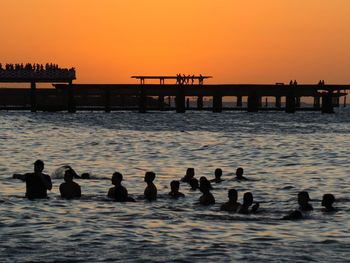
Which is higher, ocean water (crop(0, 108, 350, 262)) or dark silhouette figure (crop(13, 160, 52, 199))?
dark silhouette figure (crop(13, 160, 52, 199))

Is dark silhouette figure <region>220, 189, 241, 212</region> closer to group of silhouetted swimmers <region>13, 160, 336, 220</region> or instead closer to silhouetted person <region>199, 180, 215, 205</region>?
group of silhouetted swimmers <region>13, 160, 336, 220</region>

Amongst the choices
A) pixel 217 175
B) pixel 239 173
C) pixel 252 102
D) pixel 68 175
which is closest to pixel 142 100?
pixel 252 102

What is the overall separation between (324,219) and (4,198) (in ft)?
33.3

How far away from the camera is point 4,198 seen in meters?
28.1

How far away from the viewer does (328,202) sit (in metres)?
25.5

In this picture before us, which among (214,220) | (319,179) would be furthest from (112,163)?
(214,220)

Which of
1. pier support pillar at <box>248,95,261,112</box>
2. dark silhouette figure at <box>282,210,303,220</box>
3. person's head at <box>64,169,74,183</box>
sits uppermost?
person's head at <box>64,169,74,183</box>

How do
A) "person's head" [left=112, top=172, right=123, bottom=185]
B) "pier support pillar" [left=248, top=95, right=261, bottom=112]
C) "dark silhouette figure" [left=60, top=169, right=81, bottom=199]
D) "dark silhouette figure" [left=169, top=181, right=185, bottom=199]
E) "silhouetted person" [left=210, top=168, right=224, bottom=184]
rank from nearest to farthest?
"person's head" [left=112, top=172, right=123, bottom=185]
"dark silhouette figure" [left=60, top=169, right=81, bottom=199]
"dark silhouette figure" [left=169, top=181, right=185, bottom=199]
"silhouetted person" [left=210, top=168, right=224, bottom=184]
"pier support pillar" [left=248, top=95, right=261, bottom=112]

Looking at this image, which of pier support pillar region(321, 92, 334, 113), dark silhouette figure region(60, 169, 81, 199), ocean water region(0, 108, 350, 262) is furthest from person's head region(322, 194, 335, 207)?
pier support pillar region(321, 92, 334, 113)

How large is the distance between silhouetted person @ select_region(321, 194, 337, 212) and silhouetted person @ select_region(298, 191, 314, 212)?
0.46 metres

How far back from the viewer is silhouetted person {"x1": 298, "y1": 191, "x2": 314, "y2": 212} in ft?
81.2

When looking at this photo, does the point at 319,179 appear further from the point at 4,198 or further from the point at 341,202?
the point at 4,198

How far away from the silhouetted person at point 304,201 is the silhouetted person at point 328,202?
0.46 meters

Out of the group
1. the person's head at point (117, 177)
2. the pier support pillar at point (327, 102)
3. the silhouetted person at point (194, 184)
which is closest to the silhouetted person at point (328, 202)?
the silhouetted person at point (194, 184)
